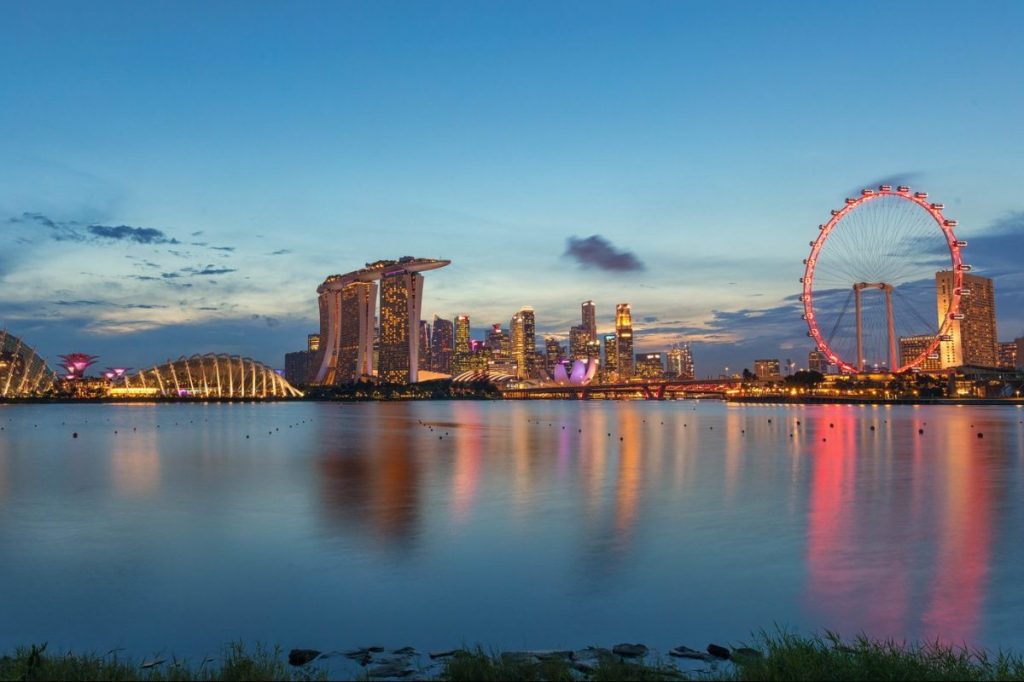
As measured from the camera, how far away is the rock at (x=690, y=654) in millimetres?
10242

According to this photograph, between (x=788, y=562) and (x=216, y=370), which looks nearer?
(x=788, y=562)

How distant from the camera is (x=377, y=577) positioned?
15.0 meters

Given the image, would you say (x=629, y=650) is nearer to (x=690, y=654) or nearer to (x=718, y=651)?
(x=690, y=654)

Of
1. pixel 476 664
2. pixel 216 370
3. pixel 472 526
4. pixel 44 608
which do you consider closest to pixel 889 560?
pixel 472 526

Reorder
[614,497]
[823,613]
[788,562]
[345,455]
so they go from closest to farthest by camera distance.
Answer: [823,613], [788,562], [614,497], [345,455]

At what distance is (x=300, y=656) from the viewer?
33.9 feet

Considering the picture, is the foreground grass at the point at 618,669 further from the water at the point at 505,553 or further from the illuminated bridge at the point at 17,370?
the illuminated bridge at the point at 17,370

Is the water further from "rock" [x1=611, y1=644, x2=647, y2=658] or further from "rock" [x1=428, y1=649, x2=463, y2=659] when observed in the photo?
"rock" [x1=428, y1=649, x2=463, y2=659]

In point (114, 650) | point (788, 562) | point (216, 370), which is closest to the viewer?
point (114, 650)

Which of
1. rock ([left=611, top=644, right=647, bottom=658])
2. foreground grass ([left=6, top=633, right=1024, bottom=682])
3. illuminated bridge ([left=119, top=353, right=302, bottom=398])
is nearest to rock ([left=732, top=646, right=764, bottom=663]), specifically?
foreground grass ([left=6, top=633, right=1024, bottom=682])

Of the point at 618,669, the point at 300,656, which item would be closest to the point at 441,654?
the point at 300,656

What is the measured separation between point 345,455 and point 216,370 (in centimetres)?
16457

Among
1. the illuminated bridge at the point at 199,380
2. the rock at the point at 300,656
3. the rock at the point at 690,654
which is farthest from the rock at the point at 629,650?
the illuminated bridge at the point at 199,380

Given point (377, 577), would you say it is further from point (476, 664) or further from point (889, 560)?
point (889, 560)
